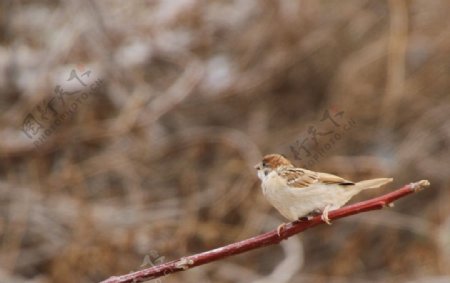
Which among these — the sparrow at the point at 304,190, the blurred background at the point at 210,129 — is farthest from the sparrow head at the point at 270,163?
the blurred background at the point at 210,129

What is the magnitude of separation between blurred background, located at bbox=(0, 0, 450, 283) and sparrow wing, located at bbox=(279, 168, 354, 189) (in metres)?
1.56

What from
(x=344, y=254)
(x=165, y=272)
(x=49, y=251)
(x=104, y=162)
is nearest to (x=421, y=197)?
(x=344, y=254)

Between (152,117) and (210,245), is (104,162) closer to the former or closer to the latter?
(152,117)

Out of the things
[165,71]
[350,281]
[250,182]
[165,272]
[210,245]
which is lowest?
[165,272]

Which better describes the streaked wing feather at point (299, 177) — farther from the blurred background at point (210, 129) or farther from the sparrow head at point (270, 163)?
the blurred background at point (210, 129)

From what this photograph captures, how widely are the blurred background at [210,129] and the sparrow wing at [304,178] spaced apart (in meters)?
1.56

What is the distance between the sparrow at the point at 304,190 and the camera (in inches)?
30.3

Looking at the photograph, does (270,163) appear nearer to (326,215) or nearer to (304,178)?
(304,178)

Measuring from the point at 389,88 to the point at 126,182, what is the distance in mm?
1069

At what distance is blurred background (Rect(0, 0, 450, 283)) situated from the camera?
8.60 ft

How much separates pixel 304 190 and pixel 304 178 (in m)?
0.03

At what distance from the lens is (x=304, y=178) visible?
0.85 meters

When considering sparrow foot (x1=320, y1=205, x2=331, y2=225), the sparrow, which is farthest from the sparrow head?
sparrow foot (x1=320, y1=205, x2=331, y2=225)

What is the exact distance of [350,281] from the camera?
2855 mm
